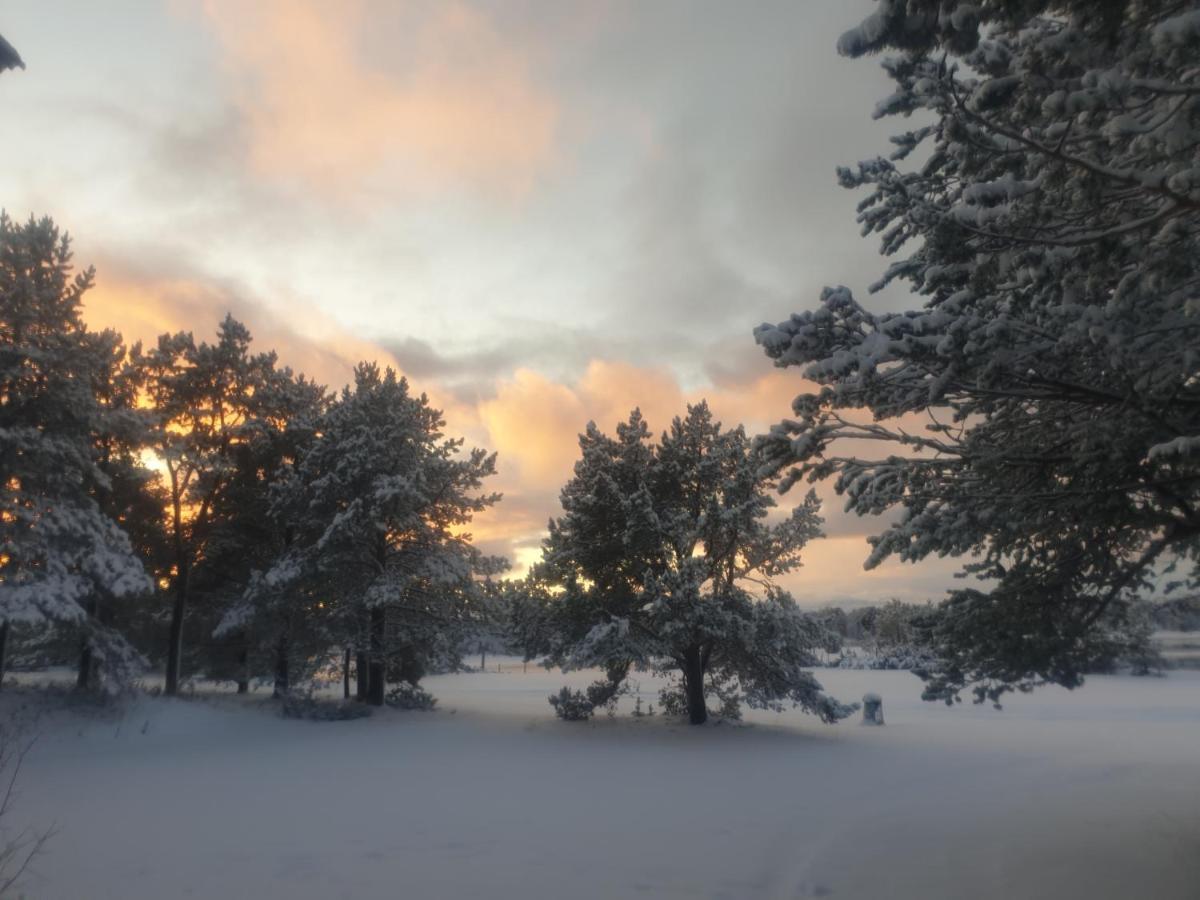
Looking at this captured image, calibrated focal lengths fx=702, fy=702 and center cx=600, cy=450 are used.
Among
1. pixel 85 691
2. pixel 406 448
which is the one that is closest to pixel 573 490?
pixel 406 448

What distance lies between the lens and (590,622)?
18.8 m

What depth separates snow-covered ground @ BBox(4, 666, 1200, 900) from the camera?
23.0 ft

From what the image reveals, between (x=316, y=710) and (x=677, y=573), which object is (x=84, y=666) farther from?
(x=677, y=573)

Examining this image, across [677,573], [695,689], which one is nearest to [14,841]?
[677,573]

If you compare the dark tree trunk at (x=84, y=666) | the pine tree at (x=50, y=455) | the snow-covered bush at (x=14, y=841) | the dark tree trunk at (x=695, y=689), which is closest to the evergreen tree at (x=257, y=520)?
the dark tree trunk at (x=84, y=666)

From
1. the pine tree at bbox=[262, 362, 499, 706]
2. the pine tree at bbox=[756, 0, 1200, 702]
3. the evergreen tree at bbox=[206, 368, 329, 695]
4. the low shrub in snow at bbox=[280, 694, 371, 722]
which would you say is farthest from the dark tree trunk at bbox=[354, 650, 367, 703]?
the pine tree at bbox=[756, 0, 1200, 702]

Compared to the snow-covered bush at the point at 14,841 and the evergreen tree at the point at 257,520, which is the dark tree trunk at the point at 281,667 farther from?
the snow-covered bush at the point at 14,841

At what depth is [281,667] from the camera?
75.0 feet

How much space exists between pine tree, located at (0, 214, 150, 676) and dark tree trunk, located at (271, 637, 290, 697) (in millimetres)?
5071

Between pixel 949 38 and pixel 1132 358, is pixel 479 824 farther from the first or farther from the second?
pixel 949 38

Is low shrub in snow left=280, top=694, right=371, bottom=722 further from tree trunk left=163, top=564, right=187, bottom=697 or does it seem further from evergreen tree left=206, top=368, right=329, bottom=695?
tree trunk left=163, top=564, right=187, bottom=697

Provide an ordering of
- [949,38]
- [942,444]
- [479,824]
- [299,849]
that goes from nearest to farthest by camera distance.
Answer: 1. [949,38]
2. [942,444]
3. [299,849]
4. [479,824]

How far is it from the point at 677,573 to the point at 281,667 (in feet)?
46.3

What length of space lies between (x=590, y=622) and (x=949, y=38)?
16.4 m
